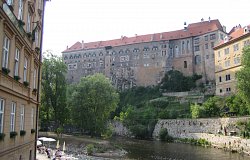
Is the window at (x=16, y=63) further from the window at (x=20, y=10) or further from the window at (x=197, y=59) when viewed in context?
the window at (x=197, y=59)

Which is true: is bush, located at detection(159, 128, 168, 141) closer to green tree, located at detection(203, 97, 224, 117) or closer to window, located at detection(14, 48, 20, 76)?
green tree, located at detection(203, 97, 224, 117)

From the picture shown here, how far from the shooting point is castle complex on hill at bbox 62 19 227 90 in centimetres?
7431

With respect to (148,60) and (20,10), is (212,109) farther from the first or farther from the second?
(20,10)

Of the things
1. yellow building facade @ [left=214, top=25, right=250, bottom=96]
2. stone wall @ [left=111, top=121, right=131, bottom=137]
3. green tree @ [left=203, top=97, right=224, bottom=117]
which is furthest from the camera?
stone wall @ [left=111, top=121, right=131, bottom=137]

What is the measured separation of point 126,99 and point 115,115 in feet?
40.6

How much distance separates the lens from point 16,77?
1149cm

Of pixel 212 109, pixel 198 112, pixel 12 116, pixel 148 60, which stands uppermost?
pixel 148 60

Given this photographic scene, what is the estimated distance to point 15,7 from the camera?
11023mm

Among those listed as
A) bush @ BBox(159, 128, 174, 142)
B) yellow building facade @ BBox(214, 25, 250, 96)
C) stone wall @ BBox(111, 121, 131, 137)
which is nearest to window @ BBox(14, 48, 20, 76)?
bush @ BBox(159, 128, 174, 142)

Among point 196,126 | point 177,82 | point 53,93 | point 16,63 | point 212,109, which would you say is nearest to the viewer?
point 16,63

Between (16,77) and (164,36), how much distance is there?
7640cm

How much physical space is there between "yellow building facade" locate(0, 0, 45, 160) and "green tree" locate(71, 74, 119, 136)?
23486 mm

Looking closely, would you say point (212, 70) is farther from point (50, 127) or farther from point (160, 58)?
point (50, 127)

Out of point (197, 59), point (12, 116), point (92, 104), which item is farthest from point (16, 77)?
point (197, 59)
